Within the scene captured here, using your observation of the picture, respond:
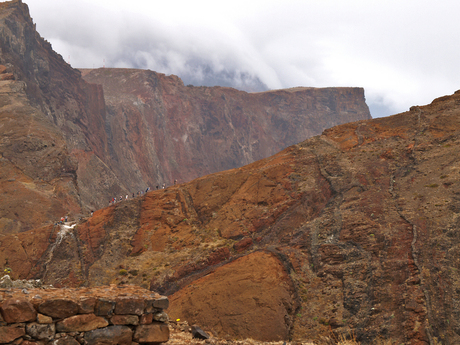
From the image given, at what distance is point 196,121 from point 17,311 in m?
115

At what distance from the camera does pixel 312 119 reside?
134125 millimetres

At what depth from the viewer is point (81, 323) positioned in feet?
25.9

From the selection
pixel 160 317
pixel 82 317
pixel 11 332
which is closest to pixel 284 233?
pixel 160 317

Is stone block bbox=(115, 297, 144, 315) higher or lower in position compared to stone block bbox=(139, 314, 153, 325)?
higher

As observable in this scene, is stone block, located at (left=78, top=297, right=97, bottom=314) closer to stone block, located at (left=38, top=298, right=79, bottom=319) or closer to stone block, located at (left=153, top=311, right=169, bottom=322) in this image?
stone block, located at (left=38, top=298, right=79, bottom=319)

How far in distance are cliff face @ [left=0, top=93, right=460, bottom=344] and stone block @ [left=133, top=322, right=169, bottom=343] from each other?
8.11m

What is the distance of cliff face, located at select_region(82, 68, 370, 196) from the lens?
323 ft

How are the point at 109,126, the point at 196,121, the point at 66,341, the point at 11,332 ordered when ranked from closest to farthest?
the point at 11,332 → the point at 66,341 → the point at 109,126 → the point at 196,121

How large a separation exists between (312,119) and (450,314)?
125 m

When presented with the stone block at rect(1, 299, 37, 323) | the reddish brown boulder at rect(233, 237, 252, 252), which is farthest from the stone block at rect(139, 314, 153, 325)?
the reddish brown boulder at rect(233, 237, 252, 252)

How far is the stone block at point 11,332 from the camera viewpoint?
719 cm

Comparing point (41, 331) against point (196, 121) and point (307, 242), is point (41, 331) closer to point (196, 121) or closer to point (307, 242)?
point (307, 242)

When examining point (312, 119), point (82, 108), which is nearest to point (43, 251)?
point (82, 108)

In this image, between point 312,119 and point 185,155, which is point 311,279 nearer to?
point 185,155
